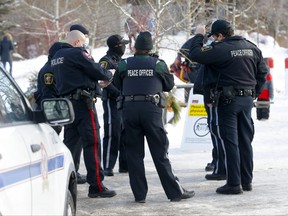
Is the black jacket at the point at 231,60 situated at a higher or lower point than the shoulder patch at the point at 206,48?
lower

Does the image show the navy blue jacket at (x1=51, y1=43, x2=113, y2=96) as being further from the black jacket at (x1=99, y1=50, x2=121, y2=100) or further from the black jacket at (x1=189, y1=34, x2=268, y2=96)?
the black jacket at (x1=99, y1=50, x2=121, y2=100)

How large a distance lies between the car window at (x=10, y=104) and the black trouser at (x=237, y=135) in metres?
4.08

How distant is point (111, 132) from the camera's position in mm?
11023

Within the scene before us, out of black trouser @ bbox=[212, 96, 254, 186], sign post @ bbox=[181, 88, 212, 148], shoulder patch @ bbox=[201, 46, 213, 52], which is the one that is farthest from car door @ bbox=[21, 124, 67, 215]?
sign post @ bbox=[181, 88, 212, 148]

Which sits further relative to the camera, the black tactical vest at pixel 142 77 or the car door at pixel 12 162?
the black tactical vest at pixel 142 77

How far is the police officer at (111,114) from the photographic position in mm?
10789

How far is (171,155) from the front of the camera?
1284 centimetres

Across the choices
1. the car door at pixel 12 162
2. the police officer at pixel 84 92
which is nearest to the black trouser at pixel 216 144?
the police officer at pixel 84 92

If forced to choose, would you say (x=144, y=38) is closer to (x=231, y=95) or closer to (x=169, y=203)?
(x=231, y=95)

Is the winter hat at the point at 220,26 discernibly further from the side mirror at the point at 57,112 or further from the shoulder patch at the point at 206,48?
the side mirror at the point at 57,112

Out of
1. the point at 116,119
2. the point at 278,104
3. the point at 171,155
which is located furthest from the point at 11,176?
the point at 278,104

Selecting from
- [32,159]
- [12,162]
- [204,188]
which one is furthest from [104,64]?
[12,162]

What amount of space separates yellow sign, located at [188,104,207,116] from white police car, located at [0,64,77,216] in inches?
274

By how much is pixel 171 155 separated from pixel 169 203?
4076 mm
